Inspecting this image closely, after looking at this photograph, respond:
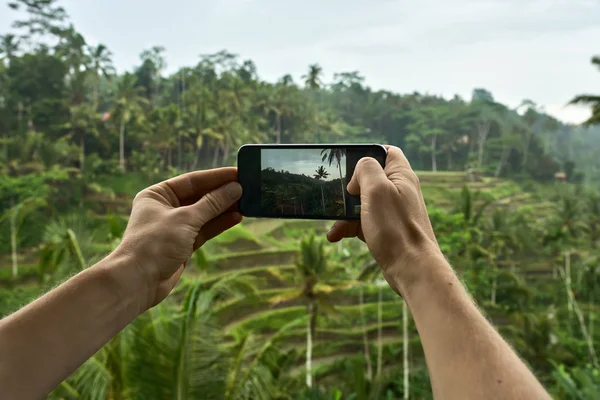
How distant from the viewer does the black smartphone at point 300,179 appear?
520 mm

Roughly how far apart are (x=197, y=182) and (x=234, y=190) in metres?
0.05

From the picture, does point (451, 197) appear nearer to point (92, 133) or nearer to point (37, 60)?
point (92, 133)

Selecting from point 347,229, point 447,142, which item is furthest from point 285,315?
point 347,229

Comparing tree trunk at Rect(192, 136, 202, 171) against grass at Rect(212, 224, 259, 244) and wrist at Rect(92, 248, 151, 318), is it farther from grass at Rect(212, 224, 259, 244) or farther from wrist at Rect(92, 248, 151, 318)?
wrist at Rect(92, 248, 151, 318)

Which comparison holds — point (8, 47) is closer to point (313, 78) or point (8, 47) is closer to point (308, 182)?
point (313, 78)

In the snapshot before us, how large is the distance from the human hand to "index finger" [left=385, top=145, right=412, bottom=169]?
0.18 meters

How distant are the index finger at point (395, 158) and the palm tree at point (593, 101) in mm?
7802

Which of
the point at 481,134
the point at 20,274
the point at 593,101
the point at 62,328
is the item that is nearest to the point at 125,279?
the point at 62,328

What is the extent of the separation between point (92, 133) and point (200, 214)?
8.01m

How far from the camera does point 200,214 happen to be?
51 centimetres

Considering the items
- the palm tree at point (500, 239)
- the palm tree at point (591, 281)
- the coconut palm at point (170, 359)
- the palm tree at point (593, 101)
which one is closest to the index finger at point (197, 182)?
the coconut palm at point (170, 359)

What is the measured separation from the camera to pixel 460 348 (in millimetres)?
301

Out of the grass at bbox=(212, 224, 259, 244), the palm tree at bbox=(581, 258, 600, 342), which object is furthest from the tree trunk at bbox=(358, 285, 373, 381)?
the palm tree at bbox=(581, 258, 600, 342)

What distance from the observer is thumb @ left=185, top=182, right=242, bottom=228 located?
509 mm
